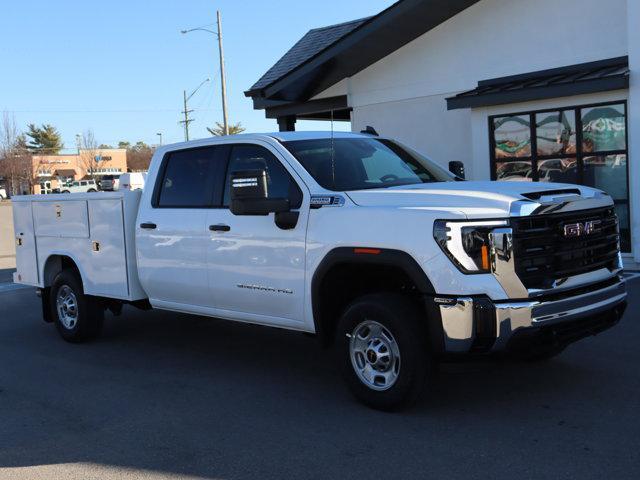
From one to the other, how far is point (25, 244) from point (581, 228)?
20.5 feet

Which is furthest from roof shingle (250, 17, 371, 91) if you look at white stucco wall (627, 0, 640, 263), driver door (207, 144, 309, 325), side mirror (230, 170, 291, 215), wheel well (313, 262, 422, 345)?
wheel well (313, 262, 422, 345)

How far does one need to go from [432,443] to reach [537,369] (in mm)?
1859

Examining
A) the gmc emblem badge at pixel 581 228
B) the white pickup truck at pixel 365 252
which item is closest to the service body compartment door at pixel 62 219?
the white pickup truck at pixel 365 252

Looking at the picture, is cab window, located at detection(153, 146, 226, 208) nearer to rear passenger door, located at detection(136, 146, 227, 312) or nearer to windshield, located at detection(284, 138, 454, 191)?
rear passenger door, located at detection(136, 146, 227, 312)

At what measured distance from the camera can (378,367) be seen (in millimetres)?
5094

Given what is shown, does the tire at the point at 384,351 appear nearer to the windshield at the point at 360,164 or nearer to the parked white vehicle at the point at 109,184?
the windshield at the point at 360,164

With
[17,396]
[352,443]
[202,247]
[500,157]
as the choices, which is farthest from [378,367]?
[500,157]

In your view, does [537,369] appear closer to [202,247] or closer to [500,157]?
[202,247]

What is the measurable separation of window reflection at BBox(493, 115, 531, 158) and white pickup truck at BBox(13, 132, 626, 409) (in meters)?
6.36

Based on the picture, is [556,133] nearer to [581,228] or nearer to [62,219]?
[581,228]

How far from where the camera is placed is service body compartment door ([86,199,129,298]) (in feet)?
23.1

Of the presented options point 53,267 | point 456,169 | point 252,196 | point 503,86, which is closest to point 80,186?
point 503,86

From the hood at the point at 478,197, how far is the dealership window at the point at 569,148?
22.1ft

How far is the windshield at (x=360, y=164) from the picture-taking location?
5.74 metres
